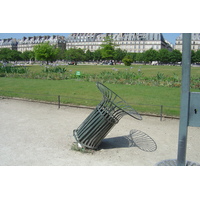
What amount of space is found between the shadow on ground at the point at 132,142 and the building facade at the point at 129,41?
1448 inches

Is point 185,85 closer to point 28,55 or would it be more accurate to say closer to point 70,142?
point 70,142

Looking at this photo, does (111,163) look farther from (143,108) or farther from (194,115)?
(143,108)

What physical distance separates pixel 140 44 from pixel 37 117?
178 ft

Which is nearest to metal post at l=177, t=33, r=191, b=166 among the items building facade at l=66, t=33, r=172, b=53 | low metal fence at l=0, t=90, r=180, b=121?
low metal fence at l=0, t=90, r=180, b=121

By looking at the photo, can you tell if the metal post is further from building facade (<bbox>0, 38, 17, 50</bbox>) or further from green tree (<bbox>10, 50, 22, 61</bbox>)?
green tree (<bbox>10, 50, 22, 61</bbox>)

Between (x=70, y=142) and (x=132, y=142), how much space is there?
57.2 inches

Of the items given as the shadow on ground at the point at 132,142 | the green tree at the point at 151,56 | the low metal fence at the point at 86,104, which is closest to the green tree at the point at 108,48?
the green tree at the point at 151,56

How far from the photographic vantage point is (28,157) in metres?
4.57

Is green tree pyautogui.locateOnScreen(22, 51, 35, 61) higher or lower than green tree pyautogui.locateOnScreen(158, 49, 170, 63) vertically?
lower

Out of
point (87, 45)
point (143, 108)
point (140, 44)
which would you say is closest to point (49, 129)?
point (143, 108)

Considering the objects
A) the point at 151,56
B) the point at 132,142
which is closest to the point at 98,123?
the point at 132,142

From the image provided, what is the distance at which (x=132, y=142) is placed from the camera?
5590 millimetres

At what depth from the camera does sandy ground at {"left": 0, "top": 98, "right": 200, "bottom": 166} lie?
4489 millimetres

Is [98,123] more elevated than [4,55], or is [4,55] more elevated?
[4,55]
